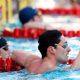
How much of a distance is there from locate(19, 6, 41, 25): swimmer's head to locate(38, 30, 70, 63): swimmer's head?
3.72m

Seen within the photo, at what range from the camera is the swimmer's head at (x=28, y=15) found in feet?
30.0

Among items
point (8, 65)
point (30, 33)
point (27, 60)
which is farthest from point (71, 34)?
point (27, 60)

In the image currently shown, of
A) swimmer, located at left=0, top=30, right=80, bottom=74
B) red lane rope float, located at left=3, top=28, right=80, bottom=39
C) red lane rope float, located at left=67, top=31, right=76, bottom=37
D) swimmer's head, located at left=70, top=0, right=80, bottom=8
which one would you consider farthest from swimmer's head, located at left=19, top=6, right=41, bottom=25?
swimmer's head, located at left=70, top=0, right=80, bottom=8

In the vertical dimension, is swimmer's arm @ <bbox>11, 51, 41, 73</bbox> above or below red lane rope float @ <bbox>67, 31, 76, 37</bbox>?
below

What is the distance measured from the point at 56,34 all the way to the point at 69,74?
0.47 metres

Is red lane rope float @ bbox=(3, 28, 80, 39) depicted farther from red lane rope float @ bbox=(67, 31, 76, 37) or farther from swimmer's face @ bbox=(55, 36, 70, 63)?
swimmer's face @ bbox=(55, 36, 70, 63)

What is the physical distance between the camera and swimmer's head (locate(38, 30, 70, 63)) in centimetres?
539

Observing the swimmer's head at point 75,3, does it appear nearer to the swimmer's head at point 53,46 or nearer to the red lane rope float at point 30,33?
the red lane rope float at point 30,33

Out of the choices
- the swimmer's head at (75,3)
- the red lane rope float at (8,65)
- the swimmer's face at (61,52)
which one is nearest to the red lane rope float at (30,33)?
the red lane rope float at (8,65)

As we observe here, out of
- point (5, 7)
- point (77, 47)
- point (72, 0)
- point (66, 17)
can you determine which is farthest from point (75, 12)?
point (77, 47)

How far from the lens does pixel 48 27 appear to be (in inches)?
346

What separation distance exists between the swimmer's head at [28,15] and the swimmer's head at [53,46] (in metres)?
3.72

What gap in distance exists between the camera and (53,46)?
543cm

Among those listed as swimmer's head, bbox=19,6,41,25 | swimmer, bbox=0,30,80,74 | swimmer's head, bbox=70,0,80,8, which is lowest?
swimmer, bbox=0,30,80,74
